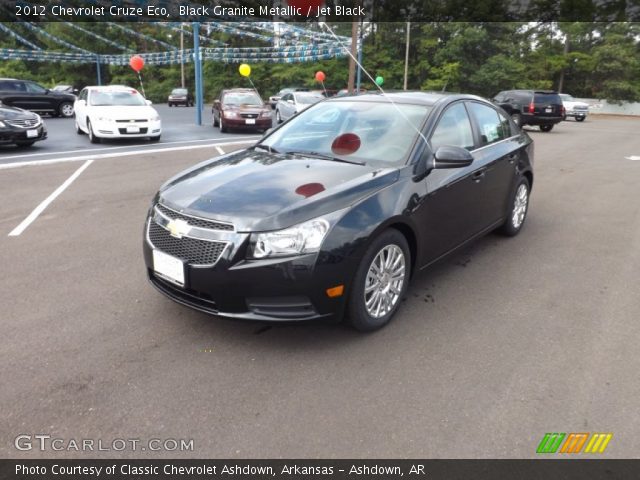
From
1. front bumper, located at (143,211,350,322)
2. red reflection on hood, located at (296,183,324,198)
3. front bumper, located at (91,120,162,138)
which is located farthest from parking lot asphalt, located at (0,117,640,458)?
front bumper, located at (91,120,162,138)

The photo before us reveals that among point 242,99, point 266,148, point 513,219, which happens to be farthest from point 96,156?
point 513,219

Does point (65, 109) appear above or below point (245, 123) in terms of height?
above

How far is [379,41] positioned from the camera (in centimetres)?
4778

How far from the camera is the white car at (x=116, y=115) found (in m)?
13.2

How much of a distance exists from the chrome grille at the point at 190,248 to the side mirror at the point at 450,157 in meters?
1.71

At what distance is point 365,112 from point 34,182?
6.42 m

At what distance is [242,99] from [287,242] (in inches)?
637

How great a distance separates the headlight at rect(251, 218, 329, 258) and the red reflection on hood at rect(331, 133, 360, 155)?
1193 millimetres

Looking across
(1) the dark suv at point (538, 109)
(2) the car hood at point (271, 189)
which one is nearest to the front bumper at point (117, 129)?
(2) the car hood at point (271, 189)

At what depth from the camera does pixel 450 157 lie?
376cm

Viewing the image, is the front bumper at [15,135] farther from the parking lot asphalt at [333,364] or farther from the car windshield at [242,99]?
the car windshield at [242,99]

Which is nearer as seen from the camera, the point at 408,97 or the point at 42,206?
the point at 408,97

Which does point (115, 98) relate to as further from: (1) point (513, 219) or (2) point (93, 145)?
(1) point (513, 219)

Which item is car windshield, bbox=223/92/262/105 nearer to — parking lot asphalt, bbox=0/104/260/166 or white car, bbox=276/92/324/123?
parking lot asphalt, bbox=0/104/260/166
